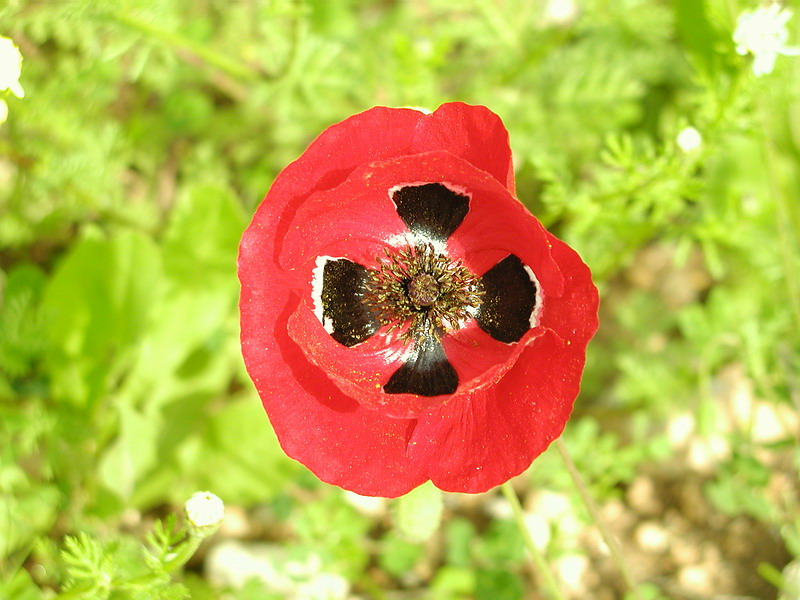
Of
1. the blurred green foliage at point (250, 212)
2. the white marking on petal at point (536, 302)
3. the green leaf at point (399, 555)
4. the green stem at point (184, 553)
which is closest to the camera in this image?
the green stem at point (184, 553)

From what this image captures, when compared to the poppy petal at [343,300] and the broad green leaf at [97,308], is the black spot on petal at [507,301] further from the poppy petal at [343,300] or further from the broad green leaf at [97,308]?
the broad green leaf at [97,308]

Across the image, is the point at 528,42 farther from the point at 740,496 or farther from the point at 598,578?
the point at 598,578

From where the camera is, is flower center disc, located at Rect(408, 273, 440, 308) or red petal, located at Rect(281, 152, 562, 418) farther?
flower center disc, located at Rect(408, 273, 440, 308)

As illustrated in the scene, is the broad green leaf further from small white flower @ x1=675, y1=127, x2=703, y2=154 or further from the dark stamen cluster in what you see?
small white flower @ x1=675, y1=127, x2=703, y2=154

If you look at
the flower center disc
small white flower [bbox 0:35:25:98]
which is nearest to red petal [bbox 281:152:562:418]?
the flower center disc

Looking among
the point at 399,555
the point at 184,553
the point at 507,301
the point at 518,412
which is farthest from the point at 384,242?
the point at 399,555

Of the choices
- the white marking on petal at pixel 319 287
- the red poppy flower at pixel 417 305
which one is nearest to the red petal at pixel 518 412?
the red poppy flower at pixel 417 305

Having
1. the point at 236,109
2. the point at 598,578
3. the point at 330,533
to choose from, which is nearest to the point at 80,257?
the point at 236,109
